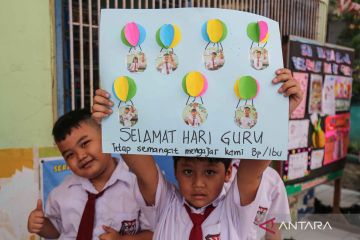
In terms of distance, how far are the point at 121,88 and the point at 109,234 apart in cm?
75

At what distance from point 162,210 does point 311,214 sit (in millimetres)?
4057

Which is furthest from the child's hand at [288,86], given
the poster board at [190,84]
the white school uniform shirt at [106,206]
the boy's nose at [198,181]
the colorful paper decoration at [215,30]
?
the white school uniform shirt at [106,206]

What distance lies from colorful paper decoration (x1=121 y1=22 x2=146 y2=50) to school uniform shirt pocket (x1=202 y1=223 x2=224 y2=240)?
2.49ft

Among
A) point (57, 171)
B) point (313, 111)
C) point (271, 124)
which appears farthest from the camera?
point (313, 111)

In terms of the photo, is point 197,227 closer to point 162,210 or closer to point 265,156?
point 162,210

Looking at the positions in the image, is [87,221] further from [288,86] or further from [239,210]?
[288,86]

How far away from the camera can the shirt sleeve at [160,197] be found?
1.50 m

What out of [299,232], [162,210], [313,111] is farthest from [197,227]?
[299,232]

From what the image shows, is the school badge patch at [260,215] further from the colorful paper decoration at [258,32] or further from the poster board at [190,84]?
the colorful paper decoration at [258,32]

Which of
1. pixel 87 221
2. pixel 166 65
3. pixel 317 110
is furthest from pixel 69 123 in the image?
pixel 317 110

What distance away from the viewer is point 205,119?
1269mm

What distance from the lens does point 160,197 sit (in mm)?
1513

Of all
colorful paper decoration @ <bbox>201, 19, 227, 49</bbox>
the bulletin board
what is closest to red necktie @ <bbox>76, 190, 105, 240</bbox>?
colorful paper decoration @ <bbox>201, 19, 227, 49</bbox>

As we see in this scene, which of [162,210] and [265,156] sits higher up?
[265,156]
